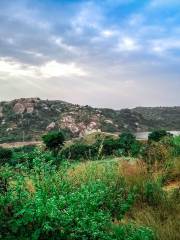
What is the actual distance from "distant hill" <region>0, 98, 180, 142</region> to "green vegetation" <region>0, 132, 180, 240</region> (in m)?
62.3

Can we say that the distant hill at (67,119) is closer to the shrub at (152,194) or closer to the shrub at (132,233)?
the shrub at (152,194)

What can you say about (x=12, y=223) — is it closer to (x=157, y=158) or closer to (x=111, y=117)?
(x=157, y=158)

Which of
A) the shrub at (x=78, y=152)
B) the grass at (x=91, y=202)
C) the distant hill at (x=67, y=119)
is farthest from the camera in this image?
the distant hill at (x=67, y=119)

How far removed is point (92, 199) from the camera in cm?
684

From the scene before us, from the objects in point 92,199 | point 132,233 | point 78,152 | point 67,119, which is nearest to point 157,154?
point 92,199

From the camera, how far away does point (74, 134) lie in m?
83.6

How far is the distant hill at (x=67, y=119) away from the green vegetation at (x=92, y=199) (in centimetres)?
6231

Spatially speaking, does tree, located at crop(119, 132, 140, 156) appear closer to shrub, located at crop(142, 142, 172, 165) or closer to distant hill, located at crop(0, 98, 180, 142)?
shrub, located at crop(142, 142, 172, 165)

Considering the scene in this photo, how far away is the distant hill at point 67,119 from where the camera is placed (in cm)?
8364

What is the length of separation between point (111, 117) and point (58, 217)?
9450 centimetres

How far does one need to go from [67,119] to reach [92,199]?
81.0 meters

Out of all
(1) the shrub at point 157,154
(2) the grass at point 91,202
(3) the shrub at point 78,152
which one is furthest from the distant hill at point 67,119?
(2) the grass at point 91,202

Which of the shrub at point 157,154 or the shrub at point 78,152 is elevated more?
the shrub at point 157,154

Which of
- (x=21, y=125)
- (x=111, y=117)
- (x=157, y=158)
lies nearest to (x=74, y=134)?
(x=21, y=125)
